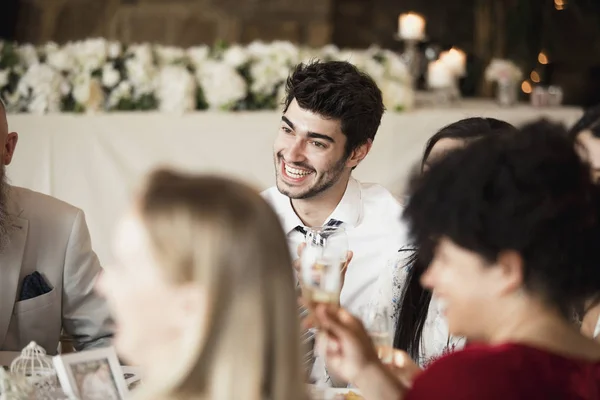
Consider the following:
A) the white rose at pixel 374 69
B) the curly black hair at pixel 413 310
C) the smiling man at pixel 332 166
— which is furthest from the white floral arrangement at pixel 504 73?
the curly black hair at pixel 413 310

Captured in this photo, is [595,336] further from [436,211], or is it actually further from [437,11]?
[437,11]

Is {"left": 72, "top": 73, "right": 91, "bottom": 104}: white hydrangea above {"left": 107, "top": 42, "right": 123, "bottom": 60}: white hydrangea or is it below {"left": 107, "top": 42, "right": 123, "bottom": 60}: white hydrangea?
below

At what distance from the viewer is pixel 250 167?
14.0 ft

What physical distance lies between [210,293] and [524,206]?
0.47 m

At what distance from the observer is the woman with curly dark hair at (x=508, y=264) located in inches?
50.1

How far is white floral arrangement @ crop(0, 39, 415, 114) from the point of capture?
4211 millimetres

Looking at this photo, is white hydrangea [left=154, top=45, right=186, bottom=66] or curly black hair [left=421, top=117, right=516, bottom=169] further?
white hydrangea [left=154, top=45, right=186, bottom=66]

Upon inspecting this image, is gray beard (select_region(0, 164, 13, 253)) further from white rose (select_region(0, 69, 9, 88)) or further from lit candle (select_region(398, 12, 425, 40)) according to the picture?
lit candle (select_region(398, 12, 425, 40))

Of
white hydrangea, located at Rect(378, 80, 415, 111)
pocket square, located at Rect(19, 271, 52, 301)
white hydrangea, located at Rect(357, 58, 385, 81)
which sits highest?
white hydrangea, located at Rect(357, 58, 385, 81)

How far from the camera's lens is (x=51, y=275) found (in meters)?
2.64

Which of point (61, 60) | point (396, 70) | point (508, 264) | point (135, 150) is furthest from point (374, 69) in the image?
point (508, 264)

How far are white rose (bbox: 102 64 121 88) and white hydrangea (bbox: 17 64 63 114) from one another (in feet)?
0.65

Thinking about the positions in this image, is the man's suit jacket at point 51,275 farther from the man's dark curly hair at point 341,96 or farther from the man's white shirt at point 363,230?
the man's dark curly hair at point 341,96

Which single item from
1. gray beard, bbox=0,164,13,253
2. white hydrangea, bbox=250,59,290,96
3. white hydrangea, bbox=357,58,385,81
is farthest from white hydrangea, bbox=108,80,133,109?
gray beard, bbox=0,164,13,253
